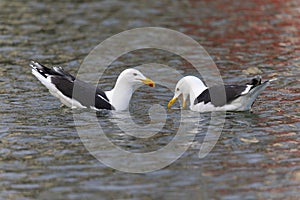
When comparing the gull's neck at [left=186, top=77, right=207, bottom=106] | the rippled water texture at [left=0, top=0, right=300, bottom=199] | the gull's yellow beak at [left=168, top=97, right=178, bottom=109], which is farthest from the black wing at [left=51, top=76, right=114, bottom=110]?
the gull's neck at [left=186, top=77, right=207, bottom=106]

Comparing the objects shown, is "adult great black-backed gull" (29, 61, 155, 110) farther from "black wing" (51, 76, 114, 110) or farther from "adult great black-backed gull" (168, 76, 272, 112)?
"adult great black-backed gull" (168, 76, 272, 112)

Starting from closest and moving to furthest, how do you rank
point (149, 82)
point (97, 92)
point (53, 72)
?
point (149, 82) → point (97, 92) → point (53, 72)

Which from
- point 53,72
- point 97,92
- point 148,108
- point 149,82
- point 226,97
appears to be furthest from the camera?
point 53,72

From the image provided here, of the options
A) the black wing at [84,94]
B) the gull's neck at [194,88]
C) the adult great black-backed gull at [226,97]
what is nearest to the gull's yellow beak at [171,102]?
the adult great black-backed gull at [226,97]

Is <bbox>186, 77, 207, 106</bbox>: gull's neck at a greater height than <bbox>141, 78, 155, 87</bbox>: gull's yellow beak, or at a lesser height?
lesser

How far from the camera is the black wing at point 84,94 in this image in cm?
1360

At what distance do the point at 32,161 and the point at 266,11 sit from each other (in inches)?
595

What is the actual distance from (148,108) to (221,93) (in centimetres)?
144

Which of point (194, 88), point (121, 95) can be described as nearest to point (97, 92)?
point (121, 95)

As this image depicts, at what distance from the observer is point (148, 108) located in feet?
45.7

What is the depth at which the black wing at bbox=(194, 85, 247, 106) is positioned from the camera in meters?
13.1

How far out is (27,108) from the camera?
45.1ft

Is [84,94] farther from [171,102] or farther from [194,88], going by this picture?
[194,88]

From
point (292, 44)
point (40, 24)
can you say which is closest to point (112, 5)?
point (40, 24)
